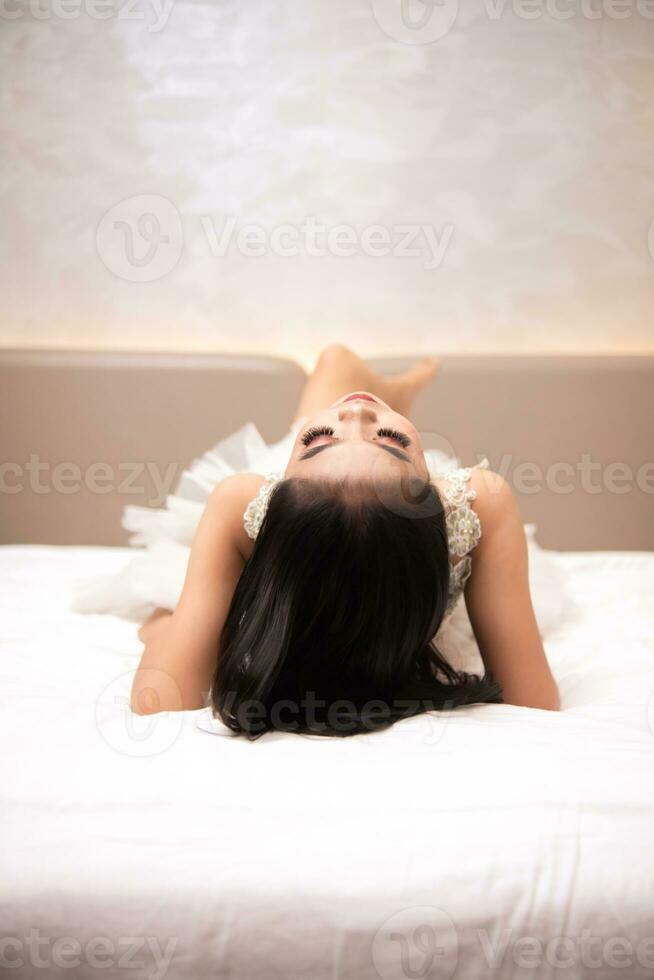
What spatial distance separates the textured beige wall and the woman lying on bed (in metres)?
1.21

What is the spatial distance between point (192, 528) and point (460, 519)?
62 centimetres

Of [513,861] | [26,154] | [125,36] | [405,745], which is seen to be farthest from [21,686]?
[125,36]

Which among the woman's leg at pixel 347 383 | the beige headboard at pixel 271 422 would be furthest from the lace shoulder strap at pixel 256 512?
the beige headboard at pixel 271 422

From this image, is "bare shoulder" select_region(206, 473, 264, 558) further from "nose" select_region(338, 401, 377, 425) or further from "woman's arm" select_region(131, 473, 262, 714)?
"nose" select_region(338, 401, 377, 425)

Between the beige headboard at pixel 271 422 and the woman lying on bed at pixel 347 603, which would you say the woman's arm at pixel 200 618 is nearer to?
the woman lying on bed at pixel 347 603

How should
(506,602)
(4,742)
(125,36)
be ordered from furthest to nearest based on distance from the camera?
(125,36) → (506,602) → (4,742)

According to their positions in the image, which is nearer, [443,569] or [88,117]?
[443,569]

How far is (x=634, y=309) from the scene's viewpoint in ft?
7.54

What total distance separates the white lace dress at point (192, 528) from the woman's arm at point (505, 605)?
0.02 m

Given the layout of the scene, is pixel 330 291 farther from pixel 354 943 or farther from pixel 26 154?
pixel 354 943

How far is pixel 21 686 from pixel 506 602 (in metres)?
0.68

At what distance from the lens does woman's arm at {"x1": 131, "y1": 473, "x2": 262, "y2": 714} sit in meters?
1.08

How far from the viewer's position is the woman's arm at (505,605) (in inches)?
44.1

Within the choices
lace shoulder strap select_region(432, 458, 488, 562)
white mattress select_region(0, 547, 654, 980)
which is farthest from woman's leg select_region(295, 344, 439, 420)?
white mattress select_region(0, 547, 654, 980)
